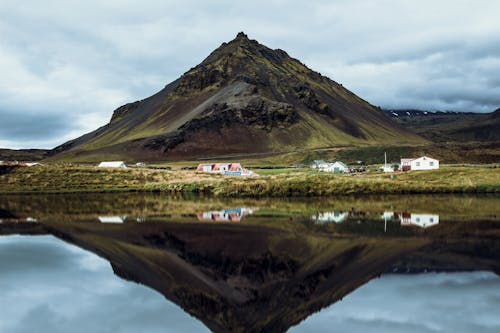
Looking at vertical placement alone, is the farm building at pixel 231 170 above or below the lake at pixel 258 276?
above

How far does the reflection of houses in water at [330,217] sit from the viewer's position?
104ft

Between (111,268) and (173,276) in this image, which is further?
(111,268)

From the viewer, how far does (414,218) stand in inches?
1250

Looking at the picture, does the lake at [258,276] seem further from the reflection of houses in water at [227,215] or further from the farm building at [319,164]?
the farm building at [319,164]

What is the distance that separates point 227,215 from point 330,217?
7.72 meters

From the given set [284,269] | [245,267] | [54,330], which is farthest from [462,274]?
[54,330]

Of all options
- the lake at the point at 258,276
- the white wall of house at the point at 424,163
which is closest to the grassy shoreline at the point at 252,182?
the white wall of house at the point at 424,163

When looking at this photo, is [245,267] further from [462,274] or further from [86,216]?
[86,216]

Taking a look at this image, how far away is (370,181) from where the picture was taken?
58875 mm

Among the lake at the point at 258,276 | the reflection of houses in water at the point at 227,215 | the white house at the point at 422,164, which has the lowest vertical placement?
the lake at the point at 258,276

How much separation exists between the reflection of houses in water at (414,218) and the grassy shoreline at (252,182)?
22038 mm

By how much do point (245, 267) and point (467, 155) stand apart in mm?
179815

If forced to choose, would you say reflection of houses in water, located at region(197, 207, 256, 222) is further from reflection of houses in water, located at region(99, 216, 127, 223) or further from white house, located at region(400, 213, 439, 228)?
white house, located at region(400, 213, 439, 228)

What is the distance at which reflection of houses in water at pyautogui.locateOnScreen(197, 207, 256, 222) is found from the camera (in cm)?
3420
